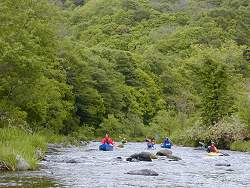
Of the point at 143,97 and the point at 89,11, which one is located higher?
the point at 89,11

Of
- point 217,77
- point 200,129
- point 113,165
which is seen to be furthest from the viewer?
point 217,77

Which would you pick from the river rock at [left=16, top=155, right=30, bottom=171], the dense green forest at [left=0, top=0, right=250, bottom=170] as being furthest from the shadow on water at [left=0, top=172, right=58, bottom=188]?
the dense green forest at [left=0, top=0, right=250, bottom=170]

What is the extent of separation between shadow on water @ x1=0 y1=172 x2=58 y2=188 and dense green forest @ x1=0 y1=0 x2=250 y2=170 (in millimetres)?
6193

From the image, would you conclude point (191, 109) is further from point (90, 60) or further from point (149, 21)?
point (149, 21)

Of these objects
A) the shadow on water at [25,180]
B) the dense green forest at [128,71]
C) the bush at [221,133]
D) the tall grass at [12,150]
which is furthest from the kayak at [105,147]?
the shadow on water at [25,180]

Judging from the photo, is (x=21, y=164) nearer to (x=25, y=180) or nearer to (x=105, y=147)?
(x=25, y=180)

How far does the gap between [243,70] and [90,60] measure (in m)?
26.9

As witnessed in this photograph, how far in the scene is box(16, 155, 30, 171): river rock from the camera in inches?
765

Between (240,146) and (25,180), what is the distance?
1113 inches

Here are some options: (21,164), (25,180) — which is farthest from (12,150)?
(25,180)

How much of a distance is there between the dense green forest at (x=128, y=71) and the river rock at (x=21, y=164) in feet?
16.2

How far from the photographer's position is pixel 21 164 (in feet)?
64.0

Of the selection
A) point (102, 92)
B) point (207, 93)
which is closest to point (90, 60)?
point (102, 92)

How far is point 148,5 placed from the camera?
134 m
